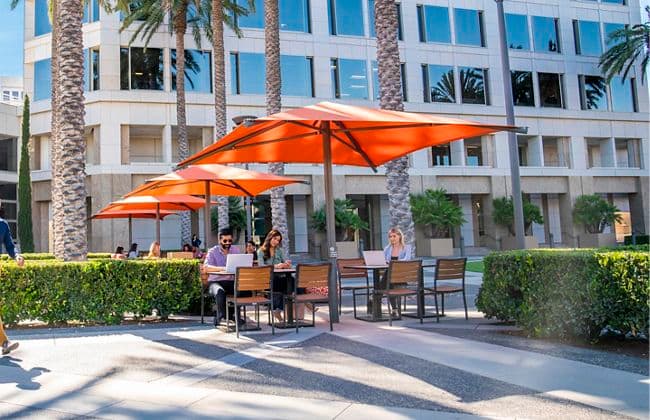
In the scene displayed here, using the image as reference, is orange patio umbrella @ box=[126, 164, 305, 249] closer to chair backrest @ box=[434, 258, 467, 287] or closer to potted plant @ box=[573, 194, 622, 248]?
chair backrest @ box=[434, 258, 467, 287]

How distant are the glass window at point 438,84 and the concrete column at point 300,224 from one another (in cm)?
1020

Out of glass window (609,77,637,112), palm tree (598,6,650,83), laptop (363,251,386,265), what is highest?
palm tree (598,6,650,83)

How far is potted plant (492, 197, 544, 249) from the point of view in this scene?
33.5 meters

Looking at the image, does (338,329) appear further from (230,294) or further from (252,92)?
(252,92)

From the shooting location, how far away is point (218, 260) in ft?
31.4

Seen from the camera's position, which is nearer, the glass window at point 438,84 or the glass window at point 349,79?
the glass window at point 349,79

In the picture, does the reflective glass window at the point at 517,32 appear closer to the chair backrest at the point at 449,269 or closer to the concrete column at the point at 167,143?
the concrete column at the point at 167,143

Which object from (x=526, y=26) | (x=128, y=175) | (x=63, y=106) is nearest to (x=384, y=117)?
(x=63, y=106)

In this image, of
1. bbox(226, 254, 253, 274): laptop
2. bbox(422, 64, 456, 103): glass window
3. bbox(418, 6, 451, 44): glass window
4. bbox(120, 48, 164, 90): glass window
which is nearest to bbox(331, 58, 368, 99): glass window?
bbox(422, 64, 456, 103): glass window

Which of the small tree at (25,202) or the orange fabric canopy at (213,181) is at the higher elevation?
the small tree at (25,202)

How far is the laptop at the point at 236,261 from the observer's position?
8773 millimetres

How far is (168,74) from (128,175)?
6129 mm

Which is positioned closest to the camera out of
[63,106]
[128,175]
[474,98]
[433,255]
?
[63,106]

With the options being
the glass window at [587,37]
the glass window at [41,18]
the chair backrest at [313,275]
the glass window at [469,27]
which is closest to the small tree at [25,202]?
the glass window at [41,18]
